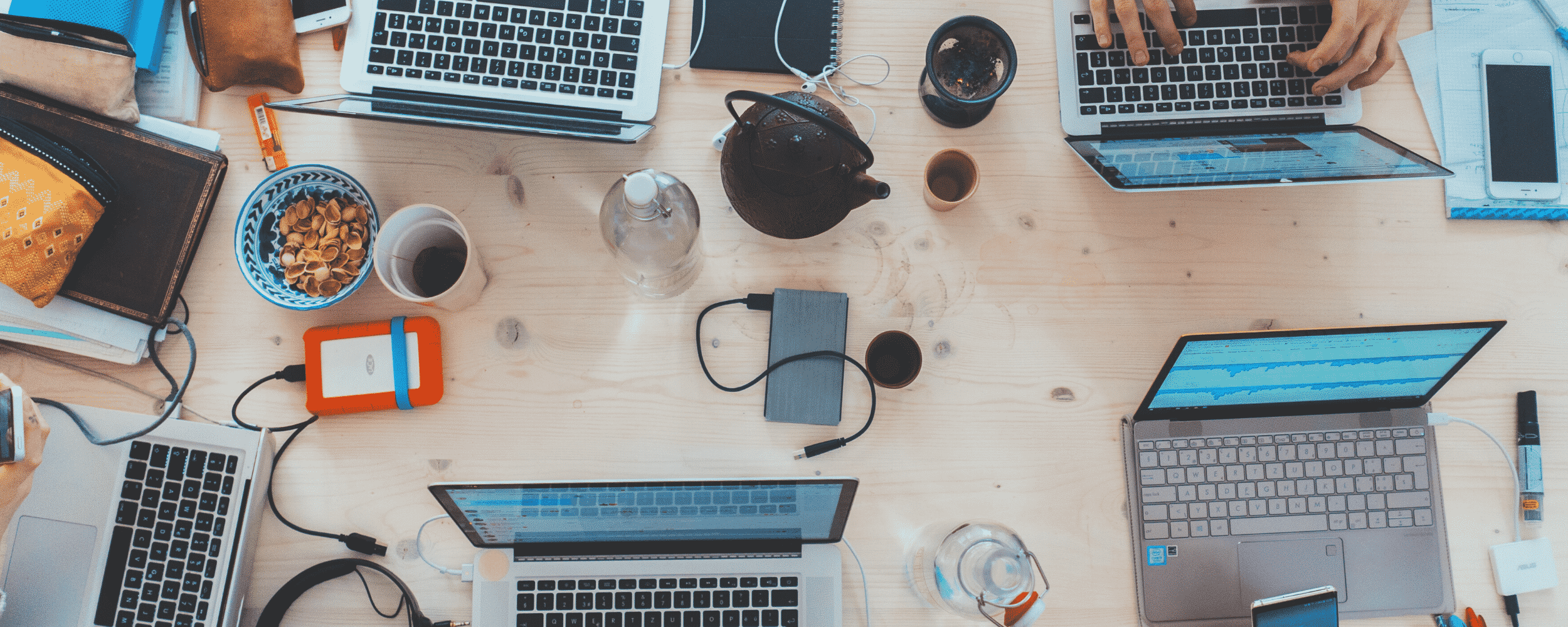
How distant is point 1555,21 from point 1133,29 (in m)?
0.62

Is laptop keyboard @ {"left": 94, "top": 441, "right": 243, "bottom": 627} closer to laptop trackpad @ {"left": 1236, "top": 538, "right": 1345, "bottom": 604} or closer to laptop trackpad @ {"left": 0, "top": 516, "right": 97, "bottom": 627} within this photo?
laptop trackpad @ {"left": 0, "top": 516, "right": 97, "bottom": 627}

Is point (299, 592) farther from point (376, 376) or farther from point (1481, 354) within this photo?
point (1481, 354)

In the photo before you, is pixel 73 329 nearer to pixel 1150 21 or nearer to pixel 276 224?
pixel 276 224

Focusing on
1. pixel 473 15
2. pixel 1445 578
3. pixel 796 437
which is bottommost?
pixel 1445 578

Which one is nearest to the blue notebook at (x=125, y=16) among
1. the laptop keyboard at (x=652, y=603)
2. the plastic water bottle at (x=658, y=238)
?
the plastic water bottle at (x=658, y=238)

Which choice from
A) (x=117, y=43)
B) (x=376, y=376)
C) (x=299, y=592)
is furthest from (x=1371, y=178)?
(x=117, y=43)

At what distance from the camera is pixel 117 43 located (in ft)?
2.99

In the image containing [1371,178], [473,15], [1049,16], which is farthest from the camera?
[1049,16]

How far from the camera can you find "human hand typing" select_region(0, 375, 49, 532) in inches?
28.3

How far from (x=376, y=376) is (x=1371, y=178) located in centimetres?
117

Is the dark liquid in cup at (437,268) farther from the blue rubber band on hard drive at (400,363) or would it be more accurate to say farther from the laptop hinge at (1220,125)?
the laptop hinge at (1220,125)

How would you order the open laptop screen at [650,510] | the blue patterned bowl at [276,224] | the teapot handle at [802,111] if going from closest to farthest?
the teapot handle at [802,111]
the open laptop screen at [650,510]
the blue patterned bowl at [276,224]

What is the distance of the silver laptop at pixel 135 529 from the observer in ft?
2.65

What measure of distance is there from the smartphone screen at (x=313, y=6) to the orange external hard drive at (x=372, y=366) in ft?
1.32
